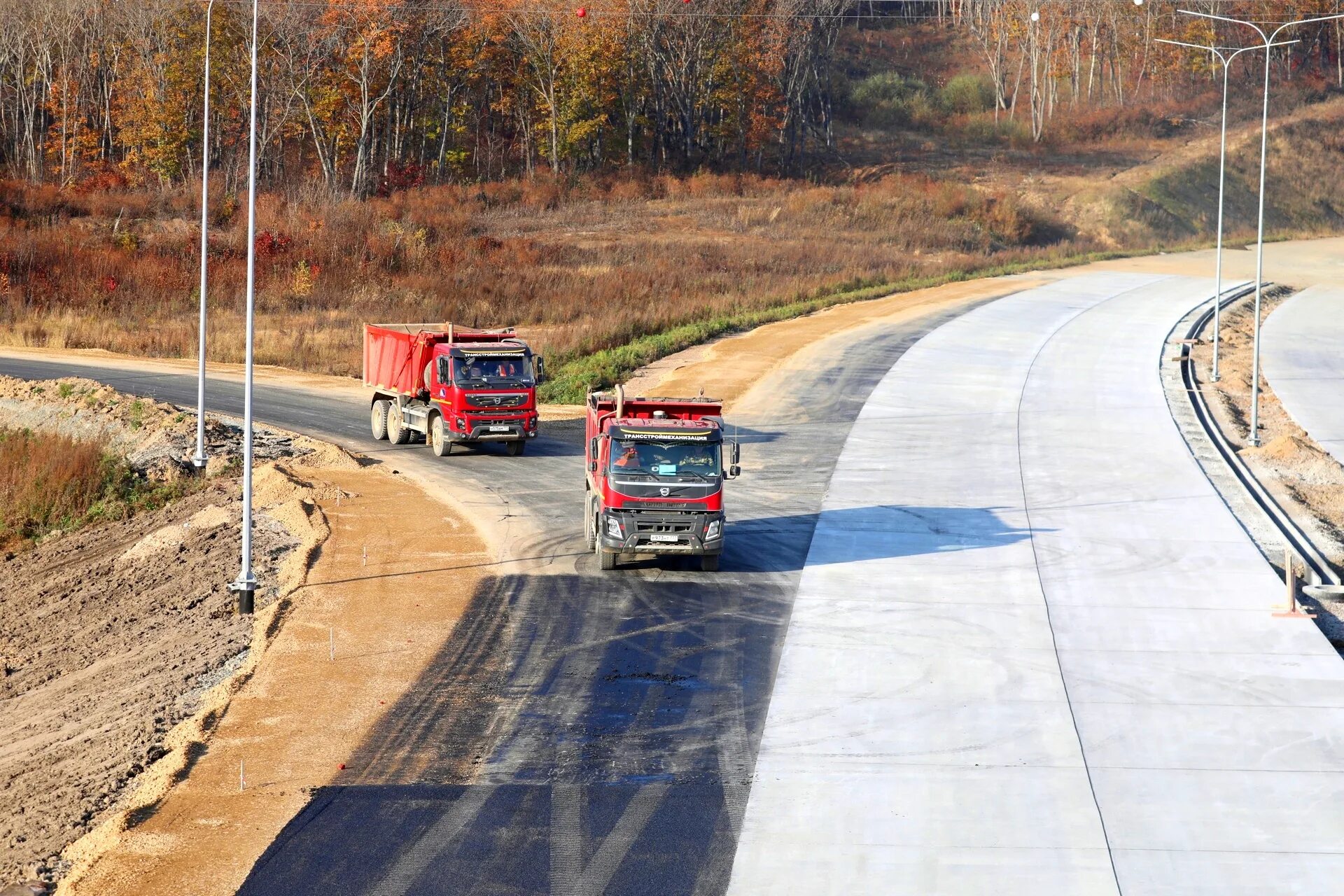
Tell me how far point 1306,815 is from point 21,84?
86.6 metres

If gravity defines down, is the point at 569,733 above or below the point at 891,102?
below

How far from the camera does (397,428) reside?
34906 mm

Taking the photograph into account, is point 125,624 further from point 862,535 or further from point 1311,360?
point 1311,360

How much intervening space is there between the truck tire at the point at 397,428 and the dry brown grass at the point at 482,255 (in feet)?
39.6

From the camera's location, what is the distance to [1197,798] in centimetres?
1471

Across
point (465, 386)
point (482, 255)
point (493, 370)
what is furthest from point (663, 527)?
point (482, 255)

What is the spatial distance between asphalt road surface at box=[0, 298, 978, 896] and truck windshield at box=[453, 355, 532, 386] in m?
3.30

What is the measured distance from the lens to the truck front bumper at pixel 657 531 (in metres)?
22.6

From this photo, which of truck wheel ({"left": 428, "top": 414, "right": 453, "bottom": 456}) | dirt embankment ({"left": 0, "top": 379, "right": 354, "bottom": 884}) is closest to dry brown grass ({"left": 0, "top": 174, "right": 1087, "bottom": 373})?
truck wheel ({"left": 428, "top": 414, "right": 453, "bottom": 456})

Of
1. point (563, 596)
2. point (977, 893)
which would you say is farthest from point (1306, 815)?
point (563, 596)

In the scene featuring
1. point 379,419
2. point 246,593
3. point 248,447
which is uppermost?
point 248,447

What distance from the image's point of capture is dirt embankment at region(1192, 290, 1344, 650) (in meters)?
26.2

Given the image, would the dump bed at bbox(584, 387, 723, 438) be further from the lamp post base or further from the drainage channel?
the drainage channel

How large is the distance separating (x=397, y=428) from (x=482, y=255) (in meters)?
31.6
